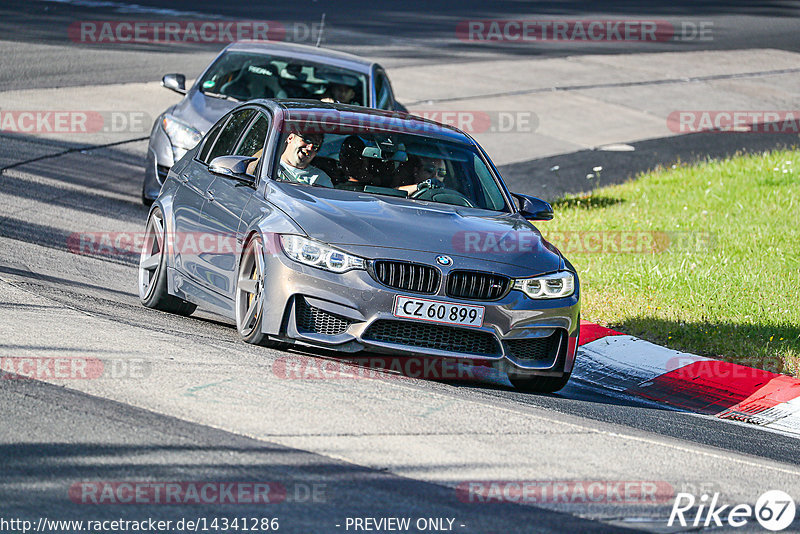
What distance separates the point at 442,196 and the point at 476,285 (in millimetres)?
1274

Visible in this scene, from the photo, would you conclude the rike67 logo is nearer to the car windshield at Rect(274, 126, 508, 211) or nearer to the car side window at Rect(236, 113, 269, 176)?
the car windshield at Rect(274, 126, 508, 211)

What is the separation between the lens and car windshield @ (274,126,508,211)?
26.7ft

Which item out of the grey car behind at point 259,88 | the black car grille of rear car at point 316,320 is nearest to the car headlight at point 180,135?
the grey car behind at point 259,88

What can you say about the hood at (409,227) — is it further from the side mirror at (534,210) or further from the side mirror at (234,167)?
the side mirror at (534,210)

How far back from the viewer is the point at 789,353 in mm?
9234

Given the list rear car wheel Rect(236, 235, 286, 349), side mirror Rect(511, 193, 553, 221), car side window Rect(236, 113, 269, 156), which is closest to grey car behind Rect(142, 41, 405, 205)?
car side window Rect(236, 113, 269, 156)

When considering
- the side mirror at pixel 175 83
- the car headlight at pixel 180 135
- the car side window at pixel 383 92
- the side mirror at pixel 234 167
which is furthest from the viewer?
the car side window at pixel 383 92

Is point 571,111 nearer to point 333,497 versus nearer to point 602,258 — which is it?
point 602,258

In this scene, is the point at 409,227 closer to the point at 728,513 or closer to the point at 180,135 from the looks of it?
the point at 728,513

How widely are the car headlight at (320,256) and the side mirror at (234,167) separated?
1.02 metres

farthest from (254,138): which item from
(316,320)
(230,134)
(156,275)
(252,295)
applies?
(316,320)

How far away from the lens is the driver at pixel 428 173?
837 centimetres

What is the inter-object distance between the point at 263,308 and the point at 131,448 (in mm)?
2042

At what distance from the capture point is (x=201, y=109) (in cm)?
→ 1254
